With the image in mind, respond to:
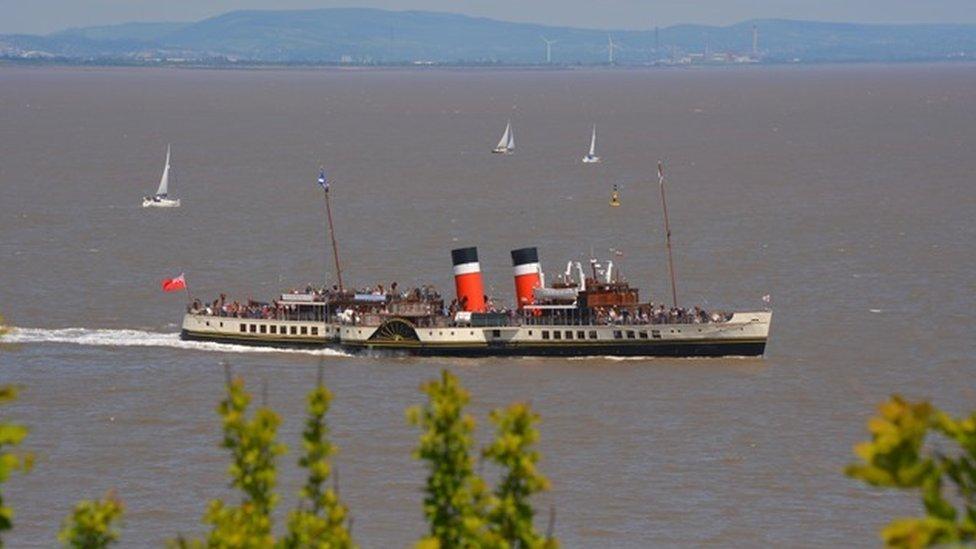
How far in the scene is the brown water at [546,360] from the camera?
141ft

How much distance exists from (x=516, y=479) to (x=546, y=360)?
138ft

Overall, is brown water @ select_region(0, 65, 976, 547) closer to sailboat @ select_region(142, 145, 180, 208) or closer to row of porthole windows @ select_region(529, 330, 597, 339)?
sailboat @ select_region(142, 145, 180, 208)

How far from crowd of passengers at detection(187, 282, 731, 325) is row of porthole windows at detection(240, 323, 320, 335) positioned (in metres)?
0.33

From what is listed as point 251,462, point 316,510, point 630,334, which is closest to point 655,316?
point 630,334

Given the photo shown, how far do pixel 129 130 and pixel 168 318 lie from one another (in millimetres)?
125962

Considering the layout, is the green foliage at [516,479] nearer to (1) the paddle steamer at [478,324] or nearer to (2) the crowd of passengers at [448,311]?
(1) the paddle steamer at [478,324]

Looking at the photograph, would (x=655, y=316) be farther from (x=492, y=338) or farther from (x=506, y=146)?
(x=506, y=146)

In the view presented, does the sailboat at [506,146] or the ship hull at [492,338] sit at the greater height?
the sailboat at [506,146]

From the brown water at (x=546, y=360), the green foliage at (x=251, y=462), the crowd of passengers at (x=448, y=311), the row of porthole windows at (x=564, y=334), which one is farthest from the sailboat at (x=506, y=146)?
the green foliage at (x=251, y=462)

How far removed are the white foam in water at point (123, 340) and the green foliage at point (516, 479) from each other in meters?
42.4

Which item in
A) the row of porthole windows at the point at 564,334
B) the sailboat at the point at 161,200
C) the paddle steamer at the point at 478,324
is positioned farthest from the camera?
the sailboat at the point at 161,200

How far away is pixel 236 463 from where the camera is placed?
20.5 metres

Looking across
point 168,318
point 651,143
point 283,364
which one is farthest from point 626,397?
point 651,143

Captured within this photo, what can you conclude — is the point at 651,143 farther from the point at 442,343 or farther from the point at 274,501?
the point at 274,501
